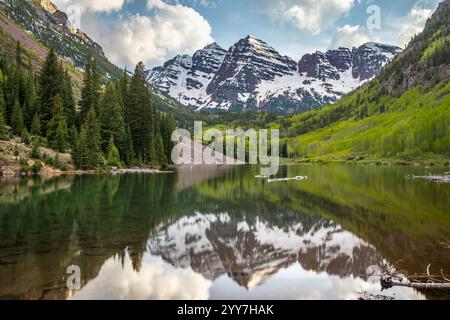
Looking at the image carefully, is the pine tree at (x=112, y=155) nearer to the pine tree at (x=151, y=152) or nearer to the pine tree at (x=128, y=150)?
the pine tree at (x=128, y=150)

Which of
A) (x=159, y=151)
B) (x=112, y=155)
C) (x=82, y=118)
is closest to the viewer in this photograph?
(x=112, y=155)

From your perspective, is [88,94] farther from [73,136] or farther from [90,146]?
[90,146]

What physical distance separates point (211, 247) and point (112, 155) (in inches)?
3096

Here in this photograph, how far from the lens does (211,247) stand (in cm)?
2266

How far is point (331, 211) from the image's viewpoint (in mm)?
36469

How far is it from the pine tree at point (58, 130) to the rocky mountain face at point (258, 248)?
63.9 m

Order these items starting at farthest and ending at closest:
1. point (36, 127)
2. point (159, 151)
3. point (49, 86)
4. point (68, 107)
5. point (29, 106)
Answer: point (159, 151), point (68, 107), point (49, 86), point (29, 106), point (36, 127)

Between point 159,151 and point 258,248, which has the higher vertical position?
point 159,151

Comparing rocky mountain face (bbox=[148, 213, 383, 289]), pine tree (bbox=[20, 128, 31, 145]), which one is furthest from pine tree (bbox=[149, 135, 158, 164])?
rocky mountain face (bbox=[148, 213, 383, 289])

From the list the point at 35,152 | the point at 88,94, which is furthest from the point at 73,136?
the point at 88,94

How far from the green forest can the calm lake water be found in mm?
48162

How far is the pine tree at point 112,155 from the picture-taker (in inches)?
3747

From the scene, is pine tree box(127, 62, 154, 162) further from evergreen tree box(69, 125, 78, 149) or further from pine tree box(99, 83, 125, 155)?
evergreen tree box(69, 125, 78, 149)
